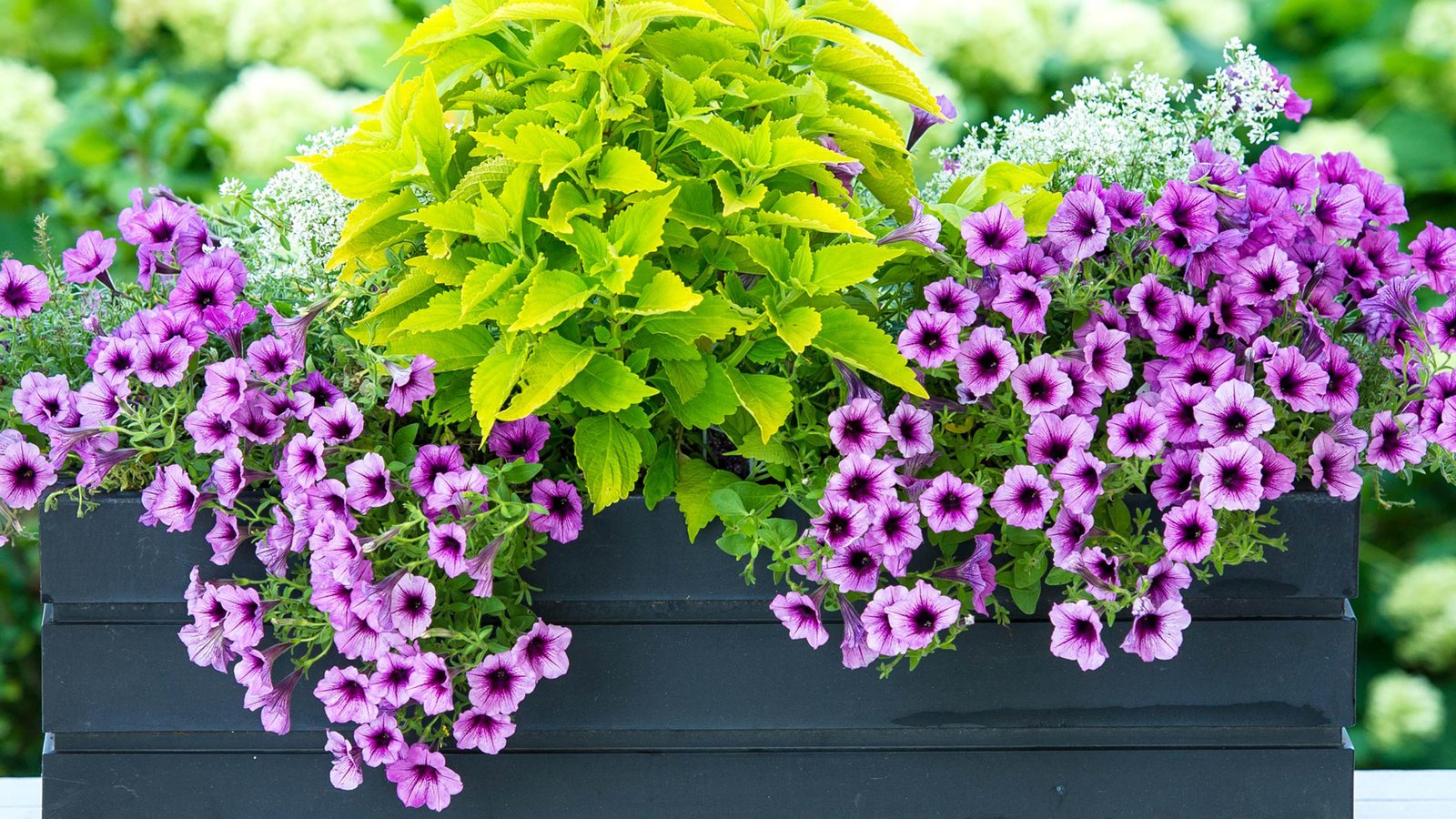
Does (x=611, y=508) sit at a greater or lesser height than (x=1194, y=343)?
lesser

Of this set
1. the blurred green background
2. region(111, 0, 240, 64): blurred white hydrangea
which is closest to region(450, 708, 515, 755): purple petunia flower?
the blurred green background

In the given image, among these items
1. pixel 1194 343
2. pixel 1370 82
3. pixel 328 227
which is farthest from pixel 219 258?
pixel 1370 82

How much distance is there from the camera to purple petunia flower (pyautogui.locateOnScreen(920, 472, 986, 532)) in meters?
0.86

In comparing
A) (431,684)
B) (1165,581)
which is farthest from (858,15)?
(431,684)

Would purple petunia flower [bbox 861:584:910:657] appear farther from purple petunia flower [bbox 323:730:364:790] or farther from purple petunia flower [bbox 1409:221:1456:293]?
purple petunia flower [bbox 1409:221:1456:293]

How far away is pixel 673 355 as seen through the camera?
872 mm

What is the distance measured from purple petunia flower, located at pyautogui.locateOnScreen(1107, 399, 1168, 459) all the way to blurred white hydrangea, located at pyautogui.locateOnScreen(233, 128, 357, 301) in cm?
62

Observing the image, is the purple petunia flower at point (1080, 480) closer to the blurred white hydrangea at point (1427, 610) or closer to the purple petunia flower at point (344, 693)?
the purple petunia flower at point (344, 693)

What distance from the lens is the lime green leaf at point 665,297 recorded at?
0.80 metres

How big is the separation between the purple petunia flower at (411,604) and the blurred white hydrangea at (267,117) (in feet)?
4.55

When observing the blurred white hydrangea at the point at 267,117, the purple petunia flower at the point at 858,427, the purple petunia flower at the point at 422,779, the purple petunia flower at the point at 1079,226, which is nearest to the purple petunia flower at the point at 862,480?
the purple petunia flower at the point at 858,427

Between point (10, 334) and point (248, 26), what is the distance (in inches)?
56.4

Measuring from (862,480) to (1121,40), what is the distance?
1.52 metres

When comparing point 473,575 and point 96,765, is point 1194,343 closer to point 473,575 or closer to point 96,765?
point 473,575
